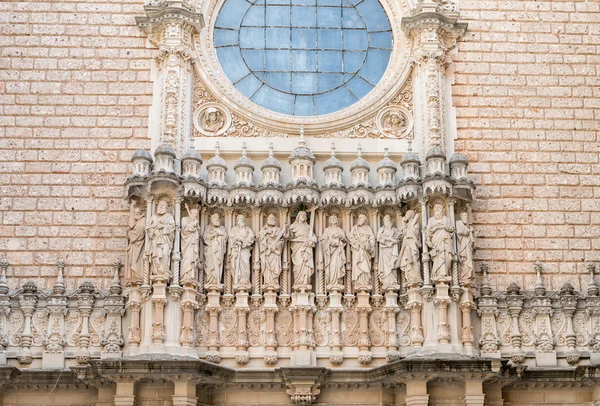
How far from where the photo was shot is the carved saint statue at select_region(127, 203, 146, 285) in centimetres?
1370

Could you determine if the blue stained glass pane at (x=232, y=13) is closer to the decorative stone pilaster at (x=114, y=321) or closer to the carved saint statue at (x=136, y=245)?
the carved saint statue at (x=136, y=245)

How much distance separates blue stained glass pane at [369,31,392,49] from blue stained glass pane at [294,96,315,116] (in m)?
1.32

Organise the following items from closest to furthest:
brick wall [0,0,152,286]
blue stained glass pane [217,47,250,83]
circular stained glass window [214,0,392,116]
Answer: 1. brick wall [0,0,152,286]
2. circular stained glass window [214,0,392,116]
3. blue stained glass pane [217,47,250,83]

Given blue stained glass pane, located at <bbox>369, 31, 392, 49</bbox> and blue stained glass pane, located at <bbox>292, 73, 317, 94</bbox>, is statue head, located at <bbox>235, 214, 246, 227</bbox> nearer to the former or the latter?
blue stained glass pane, located at <bbox>292, 73, 317, 94</bbox>

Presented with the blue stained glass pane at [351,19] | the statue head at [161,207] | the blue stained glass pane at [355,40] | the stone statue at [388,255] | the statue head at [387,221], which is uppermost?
the blue stained glass pane at [351,19]

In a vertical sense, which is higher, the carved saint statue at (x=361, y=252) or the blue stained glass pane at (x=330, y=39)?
the blue stained glass pane at (x=330, y=39)

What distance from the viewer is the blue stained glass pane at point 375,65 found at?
15.7m

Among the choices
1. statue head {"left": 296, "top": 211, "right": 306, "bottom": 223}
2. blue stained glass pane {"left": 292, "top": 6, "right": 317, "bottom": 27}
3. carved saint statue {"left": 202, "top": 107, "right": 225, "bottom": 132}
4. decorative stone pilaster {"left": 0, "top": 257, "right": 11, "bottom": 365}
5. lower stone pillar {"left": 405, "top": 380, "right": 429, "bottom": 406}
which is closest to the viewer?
lower stone pillar {"left": 405, "top": 380, "right": 429, "bottom": 406}

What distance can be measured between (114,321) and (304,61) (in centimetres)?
472

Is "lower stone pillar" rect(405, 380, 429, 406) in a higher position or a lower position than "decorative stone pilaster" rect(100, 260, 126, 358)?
lower

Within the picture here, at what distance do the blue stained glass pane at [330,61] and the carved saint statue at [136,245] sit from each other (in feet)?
11.6

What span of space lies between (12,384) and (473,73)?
7561mm

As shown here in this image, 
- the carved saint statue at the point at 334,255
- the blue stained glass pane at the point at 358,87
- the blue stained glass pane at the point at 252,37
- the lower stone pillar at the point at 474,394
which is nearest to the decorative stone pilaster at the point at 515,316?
the lower stone pillar at the point at 474,394

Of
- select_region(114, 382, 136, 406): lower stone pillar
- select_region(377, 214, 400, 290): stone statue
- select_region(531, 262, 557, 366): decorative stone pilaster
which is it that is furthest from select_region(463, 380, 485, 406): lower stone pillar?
select_region(114, 382, 136, 406): lower stone pillar
